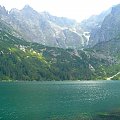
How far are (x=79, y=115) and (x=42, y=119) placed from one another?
61.7 ft

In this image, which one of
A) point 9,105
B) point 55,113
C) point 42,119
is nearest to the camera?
point 42,119

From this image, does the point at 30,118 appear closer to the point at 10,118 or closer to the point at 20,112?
the point at 10,118

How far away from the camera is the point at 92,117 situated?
120m

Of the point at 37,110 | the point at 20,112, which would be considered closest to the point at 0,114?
the point at 20,112

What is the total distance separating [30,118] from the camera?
117688 millimetres

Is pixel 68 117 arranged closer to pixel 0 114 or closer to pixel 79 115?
pixel 79 115

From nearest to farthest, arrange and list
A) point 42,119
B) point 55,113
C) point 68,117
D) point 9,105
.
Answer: point 42,119 → point 68,117 → point 55,113 → point 9,105

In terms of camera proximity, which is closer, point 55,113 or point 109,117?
point 109,117

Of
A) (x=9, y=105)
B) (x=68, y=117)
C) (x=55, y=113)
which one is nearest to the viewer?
(x=68, y=117)

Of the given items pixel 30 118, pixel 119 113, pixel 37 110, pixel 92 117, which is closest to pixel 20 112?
pixel 37 110

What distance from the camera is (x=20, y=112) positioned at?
134750 millimetres

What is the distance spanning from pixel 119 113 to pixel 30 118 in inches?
1477

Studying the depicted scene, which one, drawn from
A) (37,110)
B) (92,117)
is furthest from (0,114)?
(92,117)

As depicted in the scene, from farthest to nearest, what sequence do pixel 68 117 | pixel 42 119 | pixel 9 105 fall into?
1. pixel 9 105
2. pixel 68 117
3. pixel 42 119
